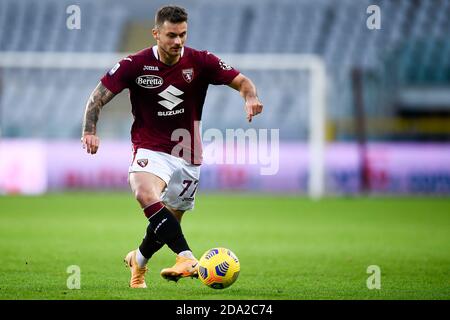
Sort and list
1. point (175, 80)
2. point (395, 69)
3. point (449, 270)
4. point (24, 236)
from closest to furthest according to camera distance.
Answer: point (175, 80), point (449, 270), point (24, 236), point (395, 69)

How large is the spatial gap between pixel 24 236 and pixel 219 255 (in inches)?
229

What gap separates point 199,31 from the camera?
93.6 feet

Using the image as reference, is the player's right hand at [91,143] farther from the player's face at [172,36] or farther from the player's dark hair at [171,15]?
the player's dark hair at [171,15]

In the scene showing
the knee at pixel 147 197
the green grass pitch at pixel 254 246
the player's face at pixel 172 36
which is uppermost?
the player's face at pixel 172 36

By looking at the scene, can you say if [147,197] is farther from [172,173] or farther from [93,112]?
[93,112]

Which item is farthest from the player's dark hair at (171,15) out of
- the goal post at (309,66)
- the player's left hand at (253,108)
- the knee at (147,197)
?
the goal post at (309,66)

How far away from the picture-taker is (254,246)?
11086mm

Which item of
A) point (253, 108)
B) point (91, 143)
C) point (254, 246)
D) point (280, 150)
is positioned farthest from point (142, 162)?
point (280, 150)

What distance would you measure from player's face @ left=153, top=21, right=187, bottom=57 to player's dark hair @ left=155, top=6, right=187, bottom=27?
0.03m

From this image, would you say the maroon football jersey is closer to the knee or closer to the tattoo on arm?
the tattoo on arm

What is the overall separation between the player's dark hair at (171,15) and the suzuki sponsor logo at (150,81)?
414mm

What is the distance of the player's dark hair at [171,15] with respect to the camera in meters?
6.89
